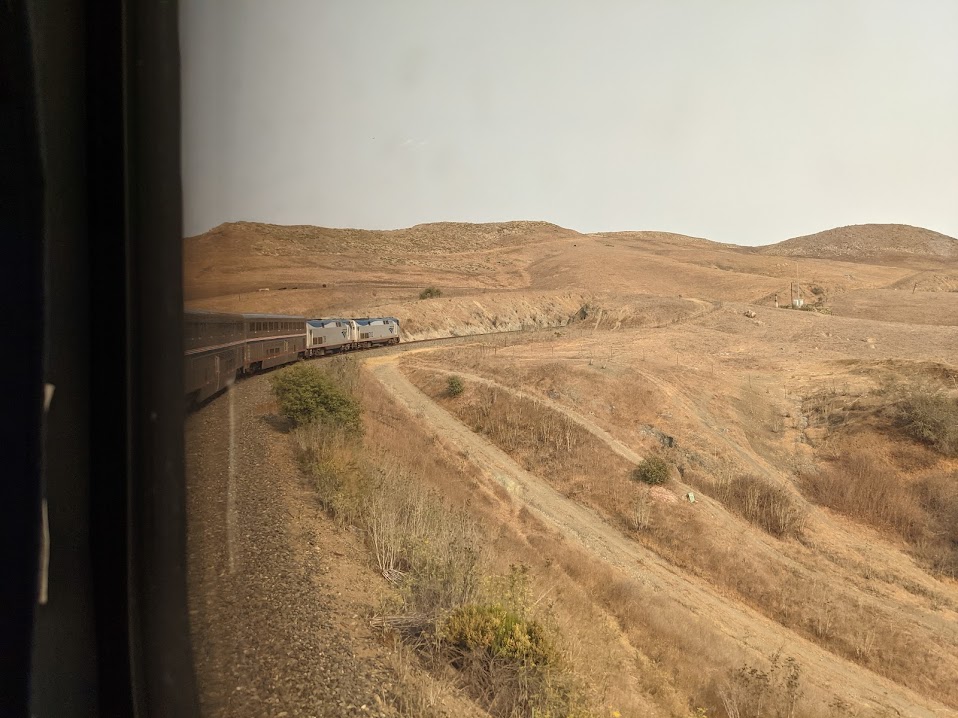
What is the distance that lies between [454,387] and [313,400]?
1072 cm

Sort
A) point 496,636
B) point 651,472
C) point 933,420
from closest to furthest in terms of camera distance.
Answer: point 496,636 → point 651,472 → point 933,420

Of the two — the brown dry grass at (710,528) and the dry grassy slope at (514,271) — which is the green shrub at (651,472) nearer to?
the brown dry grass at (710,528)

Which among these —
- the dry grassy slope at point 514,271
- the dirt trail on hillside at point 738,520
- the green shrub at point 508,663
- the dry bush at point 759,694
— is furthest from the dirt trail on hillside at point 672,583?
the dry grassy slope at point 514,271

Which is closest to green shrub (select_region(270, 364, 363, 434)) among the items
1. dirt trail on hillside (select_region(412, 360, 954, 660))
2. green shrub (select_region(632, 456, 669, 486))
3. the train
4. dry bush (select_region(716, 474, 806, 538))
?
the train

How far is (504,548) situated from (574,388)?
416 inches

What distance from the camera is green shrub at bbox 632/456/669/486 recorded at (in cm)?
1512

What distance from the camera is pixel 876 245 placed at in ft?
391

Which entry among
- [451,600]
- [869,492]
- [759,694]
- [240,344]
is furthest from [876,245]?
[240,344]

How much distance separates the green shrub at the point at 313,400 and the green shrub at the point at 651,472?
7.12 metres

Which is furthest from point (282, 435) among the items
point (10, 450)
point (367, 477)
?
point (10, 450)

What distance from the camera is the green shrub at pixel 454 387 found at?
65.1 ft

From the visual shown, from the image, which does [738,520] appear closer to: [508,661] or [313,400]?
[313,400]

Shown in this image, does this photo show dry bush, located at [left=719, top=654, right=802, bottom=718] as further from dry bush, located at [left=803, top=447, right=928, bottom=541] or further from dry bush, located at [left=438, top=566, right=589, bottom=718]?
dry bush, located at [left=803, top=447, right=928, bottom=541]

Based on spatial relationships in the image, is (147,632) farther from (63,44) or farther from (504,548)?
(504,548)
